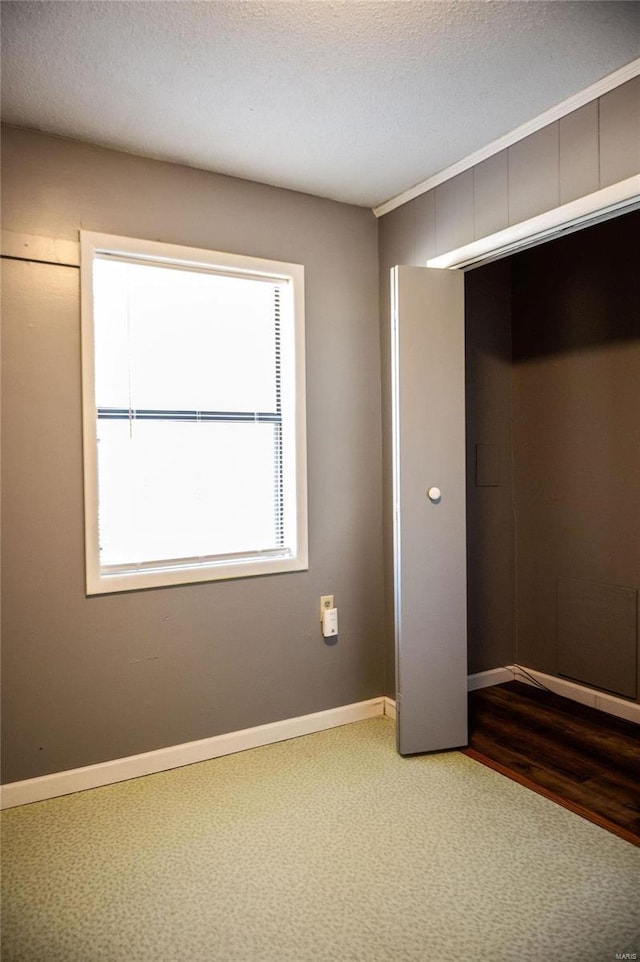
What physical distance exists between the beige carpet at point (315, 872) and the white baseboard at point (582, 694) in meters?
0.96

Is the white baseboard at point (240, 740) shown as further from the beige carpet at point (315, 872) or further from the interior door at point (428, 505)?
the interior door at point (428, 505)

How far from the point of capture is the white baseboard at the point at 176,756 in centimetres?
239

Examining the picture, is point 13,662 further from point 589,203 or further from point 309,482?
point 589,203

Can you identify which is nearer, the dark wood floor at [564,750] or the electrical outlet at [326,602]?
the dark wood floor at [564,750]

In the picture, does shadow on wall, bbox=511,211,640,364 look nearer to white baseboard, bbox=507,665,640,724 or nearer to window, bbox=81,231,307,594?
window, bbox=81,231,307,594

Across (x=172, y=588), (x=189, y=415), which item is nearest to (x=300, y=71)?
(x=189, y=415)

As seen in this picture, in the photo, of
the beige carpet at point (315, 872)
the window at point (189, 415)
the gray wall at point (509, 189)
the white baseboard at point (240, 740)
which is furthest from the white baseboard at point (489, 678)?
the window at point (189, 415)

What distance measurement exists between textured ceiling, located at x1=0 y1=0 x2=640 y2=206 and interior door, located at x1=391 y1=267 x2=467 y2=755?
602 mm

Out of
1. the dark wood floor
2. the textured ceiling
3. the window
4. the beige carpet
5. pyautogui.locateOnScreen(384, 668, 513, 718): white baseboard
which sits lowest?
the beige carpet

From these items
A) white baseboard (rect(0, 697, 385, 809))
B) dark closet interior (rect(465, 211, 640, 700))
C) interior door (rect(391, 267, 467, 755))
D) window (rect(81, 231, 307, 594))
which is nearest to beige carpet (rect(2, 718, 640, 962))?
white baseboard (rect(0, 697, 385, 809))

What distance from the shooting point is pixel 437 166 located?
2717 mm

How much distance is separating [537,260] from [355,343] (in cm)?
130

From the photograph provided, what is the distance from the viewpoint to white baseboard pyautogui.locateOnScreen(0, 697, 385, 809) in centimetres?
239

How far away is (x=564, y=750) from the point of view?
9.12 ft
